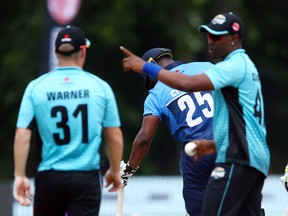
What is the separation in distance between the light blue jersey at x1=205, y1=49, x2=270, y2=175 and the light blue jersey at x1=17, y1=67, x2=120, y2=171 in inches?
39.0

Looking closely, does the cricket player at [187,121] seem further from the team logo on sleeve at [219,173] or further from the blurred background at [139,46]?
the blurred background at [139,46]

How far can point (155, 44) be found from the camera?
1045 inches

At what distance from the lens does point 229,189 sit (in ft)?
24.6

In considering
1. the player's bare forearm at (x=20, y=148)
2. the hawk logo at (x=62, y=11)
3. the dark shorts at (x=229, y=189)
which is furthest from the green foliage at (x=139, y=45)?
the player's bare forearm at (x=20, y=148)

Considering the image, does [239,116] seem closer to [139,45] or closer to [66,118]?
[66,118]

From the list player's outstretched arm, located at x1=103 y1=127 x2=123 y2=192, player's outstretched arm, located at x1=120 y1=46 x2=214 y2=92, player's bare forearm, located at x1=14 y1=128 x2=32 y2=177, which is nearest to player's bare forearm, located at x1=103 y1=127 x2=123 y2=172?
player's outstretched arm, located at x1=103 y1=127 x2=123 y2=192

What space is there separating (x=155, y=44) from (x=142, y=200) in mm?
9959

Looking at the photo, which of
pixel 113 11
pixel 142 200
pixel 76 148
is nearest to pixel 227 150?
pixel 76 148

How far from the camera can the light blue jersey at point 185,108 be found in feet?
28.7

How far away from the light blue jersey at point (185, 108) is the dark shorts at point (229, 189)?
3.79 ft

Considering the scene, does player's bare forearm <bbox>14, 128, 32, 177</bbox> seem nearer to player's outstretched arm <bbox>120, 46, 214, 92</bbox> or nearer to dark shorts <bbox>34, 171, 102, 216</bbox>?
dark shorts <bbox>34, 171, 102, 216</bbox>

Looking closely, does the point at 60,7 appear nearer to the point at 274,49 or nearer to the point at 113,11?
the point at 113,11

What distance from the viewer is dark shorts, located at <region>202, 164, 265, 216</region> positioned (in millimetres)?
7500

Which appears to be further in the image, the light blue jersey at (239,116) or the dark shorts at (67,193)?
the light blue jersey at (239,116)
